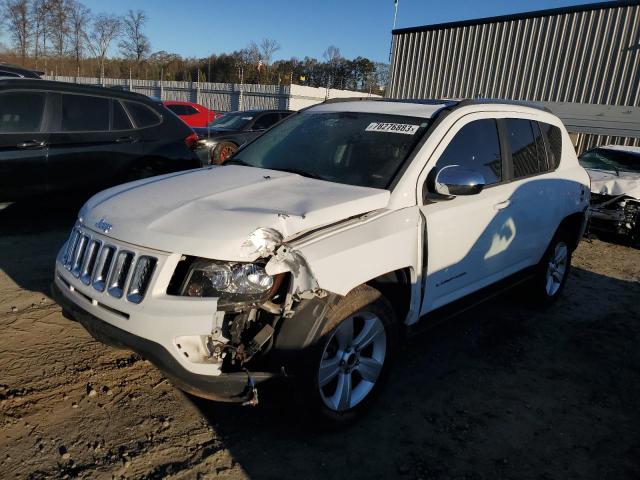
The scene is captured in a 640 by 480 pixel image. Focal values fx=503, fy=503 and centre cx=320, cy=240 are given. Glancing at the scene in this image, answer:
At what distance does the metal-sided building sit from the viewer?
1282 cm

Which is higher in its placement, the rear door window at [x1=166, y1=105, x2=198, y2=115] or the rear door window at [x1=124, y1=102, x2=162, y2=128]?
the rear door window at [x1=124, y1=102, x2=162, y2=128]

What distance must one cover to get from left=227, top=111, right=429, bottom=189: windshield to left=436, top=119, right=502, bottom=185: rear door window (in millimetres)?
263

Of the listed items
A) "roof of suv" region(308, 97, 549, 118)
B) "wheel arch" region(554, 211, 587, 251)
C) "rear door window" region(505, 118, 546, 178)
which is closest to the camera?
"roof of suv" region(308, 97, 549, 118)

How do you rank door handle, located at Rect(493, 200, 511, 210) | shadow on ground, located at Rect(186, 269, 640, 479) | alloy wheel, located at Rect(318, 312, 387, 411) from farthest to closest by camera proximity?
door handle, located at Rect(493, 200, 511, 210), alloy wheel, located at Rect(318, 312, 387, 411), shadow on ground, located at Rect(186, 269, 640, 479)

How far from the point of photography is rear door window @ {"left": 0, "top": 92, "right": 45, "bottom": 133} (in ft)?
17.8

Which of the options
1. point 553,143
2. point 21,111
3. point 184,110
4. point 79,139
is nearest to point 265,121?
point 184,110

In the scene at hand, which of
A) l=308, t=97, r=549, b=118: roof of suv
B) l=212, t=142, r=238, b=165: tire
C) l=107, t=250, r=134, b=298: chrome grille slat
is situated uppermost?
l=308, t=97, r=549, b=118: roof of suv

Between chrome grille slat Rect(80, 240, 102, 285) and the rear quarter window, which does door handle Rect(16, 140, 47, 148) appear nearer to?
chrome grille slat Rect(80, 240, 102, 285)

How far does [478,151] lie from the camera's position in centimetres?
364

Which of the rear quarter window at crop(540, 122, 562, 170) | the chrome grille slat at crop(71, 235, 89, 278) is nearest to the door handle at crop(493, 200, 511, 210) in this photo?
the rear quarter window at crop(540, 122, 562, 170)

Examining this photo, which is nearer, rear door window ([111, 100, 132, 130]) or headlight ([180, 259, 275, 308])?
headlight ([180, 259, 275, 308])

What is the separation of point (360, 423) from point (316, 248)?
3.78ft

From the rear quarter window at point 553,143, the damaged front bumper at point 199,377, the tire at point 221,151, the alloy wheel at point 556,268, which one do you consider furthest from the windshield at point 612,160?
the damaged front bumper at point 199,377

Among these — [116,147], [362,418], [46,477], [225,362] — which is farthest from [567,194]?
[116,147]
